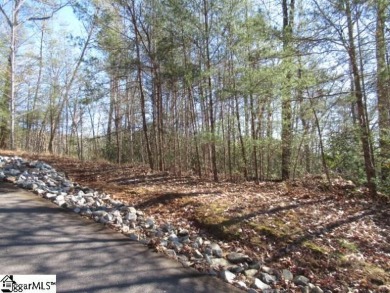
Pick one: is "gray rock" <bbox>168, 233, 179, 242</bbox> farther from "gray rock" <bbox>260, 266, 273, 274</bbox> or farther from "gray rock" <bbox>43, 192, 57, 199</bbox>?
"gray rock" <bbox>43, 192, 57, 199</bbox>

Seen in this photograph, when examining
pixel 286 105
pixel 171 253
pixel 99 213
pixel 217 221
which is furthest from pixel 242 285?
pixel 286 105

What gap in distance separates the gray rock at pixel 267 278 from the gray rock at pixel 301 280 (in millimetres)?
232

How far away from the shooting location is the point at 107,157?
17000 millimetres

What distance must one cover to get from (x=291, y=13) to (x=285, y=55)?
182 cm

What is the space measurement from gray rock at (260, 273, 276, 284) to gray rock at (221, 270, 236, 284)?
313mm

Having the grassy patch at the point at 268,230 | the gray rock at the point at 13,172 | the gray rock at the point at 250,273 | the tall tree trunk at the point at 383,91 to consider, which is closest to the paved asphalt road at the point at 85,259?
the gray rock at the point at 250,273

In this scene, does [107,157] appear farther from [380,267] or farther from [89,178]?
[380,267]

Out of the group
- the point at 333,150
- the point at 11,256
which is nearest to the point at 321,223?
the point at 333,150

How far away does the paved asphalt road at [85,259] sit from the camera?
10.2 feet

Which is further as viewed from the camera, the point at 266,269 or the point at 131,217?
the point at 131,217

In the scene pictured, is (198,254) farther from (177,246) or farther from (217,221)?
(217,221)

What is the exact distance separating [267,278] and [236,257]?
0.49 metres

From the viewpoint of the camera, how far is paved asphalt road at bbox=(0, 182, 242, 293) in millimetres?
3113

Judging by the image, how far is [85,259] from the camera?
351 cm
